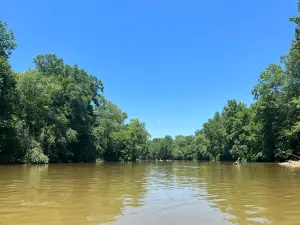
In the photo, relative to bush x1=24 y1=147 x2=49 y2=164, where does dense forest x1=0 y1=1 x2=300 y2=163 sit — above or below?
above

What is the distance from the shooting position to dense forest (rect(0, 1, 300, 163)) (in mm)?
36438

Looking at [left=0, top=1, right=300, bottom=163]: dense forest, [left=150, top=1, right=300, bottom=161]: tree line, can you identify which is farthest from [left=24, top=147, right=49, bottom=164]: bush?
[left=150, top=1, right=300, bottom=161]: tree line

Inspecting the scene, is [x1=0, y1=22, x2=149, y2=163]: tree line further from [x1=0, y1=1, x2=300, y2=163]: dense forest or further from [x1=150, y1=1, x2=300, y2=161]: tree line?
[x1=150, y1=1, x2=300, y2=161]: tree line

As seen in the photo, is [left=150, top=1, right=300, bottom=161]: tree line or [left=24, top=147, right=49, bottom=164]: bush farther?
[left=150, top=1, right=300, bottom=161]: tree line

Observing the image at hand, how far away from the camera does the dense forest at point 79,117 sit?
120ft

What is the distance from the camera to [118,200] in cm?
872

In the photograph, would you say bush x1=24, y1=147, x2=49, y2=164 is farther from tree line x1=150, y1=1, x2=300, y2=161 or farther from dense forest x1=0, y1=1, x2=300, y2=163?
tree line x1=150, y1=1, x2=300, y2=161

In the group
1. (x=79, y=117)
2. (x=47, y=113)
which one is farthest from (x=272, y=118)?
(x=47, y=113)

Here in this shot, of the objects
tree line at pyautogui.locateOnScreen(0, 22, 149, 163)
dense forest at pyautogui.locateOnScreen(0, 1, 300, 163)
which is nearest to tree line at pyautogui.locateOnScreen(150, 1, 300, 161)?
dense forest at pyautogui.locateOnScreen(0, 1, 300, 163)

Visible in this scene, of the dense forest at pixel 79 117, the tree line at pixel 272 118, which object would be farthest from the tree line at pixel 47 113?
the tree line at pixel 272 118

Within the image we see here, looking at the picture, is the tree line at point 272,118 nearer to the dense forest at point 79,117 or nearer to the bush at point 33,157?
the dense forest at point 79,117

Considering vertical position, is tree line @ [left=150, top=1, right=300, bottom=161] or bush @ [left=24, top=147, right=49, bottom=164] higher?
tree line @ [left=150, top=1, right=300, bottom=161]

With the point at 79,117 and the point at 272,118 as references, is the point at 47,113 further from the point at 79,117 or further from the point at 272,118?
the point at 272,118

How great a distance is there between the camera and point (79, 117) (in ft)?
185
